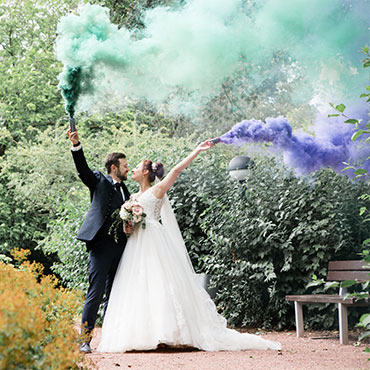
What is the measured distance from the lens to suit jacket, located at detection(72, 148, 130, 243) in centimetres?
543

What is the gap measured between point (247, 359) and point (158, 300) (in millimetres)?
1035

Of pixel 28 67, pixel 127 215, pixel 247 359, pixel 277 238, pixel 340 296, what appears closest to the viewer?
pixel 247 359

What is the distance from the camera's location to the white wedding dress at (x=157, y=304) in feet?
17.1

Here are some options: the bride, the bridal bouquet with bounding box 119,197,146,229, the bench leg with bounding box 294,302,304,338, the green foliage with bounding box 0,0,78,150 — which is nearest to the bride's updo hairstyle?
the bride

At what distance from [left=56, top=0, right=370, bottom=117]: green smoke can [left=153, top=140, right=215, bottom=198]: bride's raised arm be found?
119cm

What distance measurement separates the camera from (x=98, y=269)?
545 centimetres

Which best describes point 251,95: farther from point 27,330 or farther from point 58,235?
point 27,330

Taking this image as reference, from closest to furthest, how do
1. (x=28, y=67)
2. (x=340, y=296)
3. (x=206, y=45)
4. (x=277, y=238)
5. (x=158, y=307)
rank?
(x=158, y=307) < (x=340, y=296) < (x=277, y=238) < (x=206, y=45) < (x=28, y=67)

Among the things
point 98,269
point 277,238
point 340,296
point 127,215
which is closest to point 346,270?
point 340,296

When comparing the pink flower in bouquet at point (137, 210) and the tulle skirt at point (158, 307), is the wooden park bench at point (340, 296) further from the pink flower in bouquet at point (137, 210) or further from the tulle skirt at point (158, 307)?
the pink flower in bouquet at point (137, 210)

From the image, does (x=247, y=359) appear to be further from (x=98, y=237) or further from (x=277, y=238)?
Result: (x=277, y=238)

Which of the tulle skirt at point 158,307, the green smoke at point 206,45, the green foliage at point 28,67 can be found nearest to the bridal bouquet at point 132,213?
the tulle skirt at point 158,307

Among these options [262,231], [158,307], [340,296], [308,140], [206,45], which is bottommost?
[158,307]

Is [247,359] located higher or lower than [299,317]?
lower
